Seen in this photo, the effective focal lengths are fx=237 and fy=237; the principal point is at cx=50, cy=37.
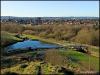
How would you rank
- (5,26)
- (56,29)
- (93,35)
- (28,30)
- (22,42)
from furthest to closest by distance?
(28,30), (56,29), (5,26), (22,42), (93,35)

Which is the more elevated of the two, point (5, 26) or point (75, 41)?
point (5, 26)

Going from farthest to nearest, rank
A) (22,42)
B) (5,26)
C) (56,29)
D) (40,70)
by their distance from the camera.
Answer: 1. (56,29)
2. (5,26)
3. (22,42)
4. (40,70)

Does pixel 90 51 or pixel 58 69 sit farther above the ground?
pixel 58 69

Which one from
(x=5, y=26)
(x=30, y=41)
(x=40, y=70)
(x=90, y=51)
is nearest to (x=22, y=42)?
(x=30, y=41)

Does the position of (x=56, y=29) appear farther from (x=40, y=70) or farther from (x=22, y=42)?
(x=40, y=70)

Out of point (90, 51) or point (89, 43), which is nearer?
point (90, 51)

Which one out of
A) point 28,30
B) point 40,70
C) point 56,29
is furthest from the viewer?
point 28,30

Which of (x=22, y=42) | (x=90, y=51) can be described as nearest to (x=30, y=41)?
(x=22, y=42)

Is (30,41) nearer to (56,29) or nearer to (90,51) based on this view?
(56,29)

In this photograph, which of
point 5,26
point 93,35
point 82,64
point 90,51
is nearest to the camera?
point 82,64
